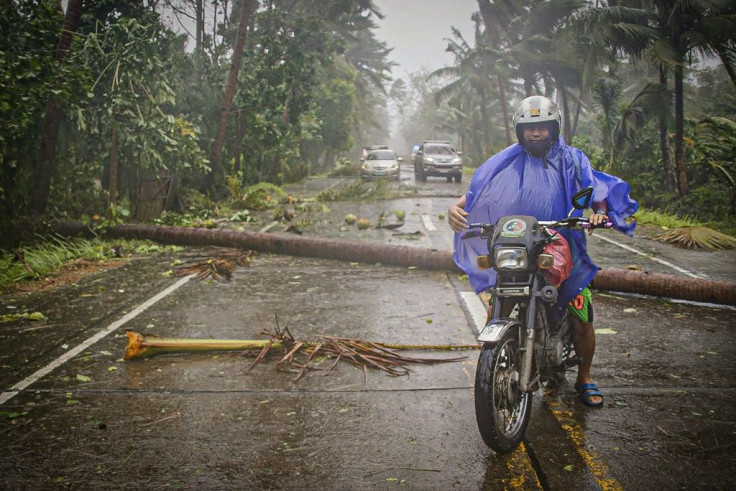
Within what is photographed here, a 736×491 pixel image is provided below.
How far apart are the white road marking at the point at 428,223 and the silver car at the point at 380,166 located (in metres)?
15.3

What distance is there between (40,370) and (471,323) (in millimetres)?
3768

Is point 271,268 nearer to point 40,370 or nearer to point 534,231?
point 40,370

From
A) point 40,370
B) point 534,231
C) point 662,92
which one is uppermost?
point 662,92

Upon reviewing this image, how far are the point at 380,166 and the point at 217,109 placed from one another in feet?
38.3

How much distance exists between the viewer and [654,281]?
6645mm

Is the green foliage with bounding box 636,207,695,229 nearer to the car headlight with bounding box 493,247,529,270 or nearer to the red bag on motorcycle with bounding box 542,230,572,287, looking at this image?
the red bag on motorcycle with bounding box 542,230,572,287

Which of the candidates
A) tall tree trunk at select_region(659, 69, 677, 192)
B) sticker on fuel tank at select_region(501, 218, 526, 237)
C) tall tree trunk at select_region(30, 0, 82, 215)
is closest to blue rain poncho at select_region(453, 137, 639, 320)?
sticker on fuel tank at select_region(501, 218, 526, 237)

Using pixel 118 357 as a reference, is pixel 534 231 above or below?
above

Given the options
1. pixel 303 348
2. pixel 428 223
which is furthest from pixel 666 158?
pixel 303 348

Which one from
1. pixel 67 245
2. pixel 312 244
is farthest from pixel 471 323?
pixel 67 245

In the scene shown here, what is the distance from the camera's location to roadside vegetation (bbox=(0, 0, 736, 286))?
1062 cm

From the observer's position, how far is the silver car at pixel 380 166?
3055 cm

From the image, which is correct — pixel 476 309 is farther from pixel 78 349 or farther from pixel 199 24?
pixel 199 24

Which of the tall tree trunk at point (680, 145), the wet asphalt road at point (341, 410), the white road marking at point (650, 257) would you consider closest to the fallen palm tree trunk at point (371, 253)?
the wet asphalt road at point (341, 410)
